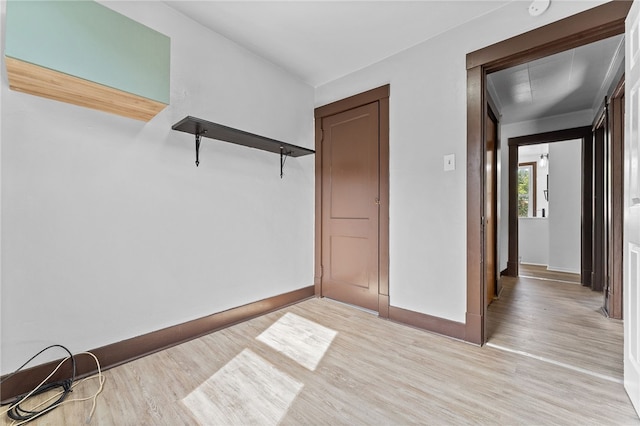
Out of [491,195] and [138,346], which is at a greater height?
[491,195]

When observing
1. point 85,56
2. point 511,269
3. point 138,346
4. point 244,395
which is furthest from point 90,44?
point 511,269

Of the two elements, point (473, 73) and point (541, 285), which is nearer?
point (473, 73)

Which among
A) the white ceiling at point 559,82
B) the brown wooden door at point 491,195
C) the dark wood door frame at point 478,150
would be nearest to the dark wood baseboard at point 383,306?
the dark wood door frame at point 478,150

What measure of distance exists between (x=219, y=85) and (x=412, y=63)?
1.64 metres

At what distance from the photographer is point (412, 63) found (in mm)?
2455

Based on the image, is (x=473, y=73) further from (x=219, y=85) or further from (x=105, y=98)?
(x=105, y=98)

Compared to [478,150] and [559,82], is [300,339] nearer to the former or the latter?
[478,150]

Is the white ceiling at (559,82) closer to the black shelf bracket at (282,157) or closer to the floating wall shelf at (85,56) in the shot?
the black shelf bracket at (282,157)

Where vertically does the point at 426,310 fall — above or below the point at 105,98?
below

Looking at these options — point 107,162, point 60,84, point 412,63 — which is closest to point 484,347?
point 412,63

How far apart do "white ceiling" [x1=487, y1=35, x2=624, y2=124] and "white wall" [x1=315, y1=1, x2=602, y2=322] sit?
3.37 feet

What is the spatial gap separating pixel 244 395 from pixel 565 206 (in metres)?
5.70

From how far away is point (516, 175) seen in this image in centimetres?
431

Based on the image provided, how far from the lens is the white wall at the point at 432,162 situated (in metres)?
2.15
